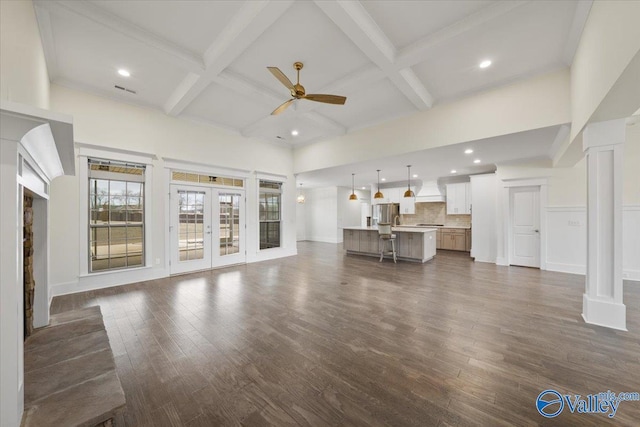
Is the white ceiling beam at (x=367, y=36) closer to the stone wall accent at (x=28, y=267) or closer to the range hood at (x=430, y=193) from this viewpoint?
the stone wall accent at (x=28, y=267)

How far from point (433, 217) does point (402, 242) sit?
12.8ft

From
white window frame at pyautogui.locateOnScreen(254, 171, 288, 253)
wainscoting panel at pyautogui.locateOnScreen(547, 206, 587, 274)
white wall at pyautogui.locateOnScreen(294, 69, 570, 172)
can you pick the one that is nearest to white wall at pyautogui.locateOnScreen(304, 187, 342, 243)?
white window frame at pyautogui.locateOnScreen(254, 171, 288, 253)

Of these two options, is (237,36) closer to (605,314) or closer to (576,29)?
(576,29)

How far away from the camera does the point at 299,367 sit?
1.99 meters

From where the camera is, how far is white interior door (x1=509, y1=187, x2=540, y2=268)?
5.73 meters

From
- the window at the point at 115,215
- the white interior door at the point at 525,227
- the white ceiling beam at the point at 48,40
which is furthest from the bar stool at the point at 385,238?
the white ceiling beam at the point at 48,40

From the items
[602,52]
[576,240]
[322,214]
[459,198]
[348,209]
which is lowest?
[576,240]

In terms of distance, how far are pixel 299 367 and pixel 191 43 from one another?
4.06m

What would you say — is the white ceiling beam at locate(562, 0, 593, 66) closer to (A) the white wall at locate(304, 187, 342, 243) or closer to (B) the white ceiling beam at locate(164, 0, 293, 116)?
(B) the white ceiling beam at locate(164, 0, 293, 116)

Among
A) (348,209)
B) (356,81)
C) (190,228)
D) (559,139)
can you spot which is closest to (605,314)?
(559,139)

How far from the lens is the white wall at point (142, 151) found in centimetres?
387

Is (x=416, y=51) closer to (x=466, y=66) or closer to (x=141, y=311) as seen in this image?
(x=466, y=66)

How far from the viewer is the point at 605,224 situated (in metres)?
2.74

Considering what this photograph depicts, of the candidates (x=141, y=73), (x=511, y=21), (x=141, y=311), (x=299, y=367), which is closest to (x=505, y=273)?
(x=511, y=21)
